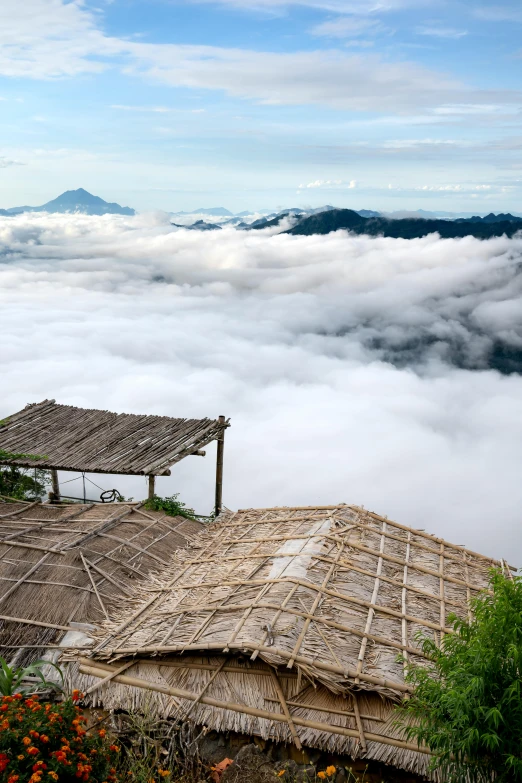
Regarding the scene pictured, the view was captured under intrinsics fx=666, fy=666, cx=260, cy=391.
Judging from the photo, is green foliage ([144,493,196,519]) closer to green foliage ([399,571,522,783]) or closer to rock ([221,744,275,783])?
rock ([221,744,275,783])

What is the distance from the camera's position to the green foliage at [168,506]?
42.7 ft

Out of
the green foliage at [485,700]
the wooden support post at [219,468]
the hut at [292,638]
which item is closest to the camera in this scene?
the green foliage at [485,700]

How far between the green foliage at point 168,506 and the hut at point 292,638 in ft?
6.94

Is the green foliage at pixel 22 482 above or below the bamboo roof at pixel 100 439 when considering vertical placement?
below

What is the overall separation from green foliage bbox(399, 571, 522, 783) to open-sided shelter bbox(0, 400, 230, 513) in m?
8.31

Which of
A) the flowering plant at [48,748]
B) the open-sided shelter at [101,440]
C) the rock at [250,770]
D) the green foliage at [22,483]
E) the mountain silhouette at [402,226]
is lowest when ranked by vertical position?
the green foliage at [22,483]

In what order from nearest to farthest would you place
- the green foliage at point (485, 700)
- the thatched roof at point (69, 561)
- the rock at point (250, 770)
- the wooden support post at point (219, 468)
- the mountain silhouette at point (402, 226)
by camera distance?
the green foliage at point (485, 700) → the rock at point (250, 770) → the thatched roof at point (69, 561) → the wooden support post at point (219, 468) → the mountain silhouette at point (402, 226)

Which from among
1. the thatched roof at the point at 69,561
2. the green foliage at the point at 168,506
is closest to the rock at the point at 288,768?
the thatched roof at the point at 69,561

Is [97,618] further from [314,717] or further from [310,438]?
[310,438]

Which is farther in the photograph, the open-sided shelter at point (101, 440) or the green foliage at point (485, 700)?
the open-sided shelter at point (101, 440)

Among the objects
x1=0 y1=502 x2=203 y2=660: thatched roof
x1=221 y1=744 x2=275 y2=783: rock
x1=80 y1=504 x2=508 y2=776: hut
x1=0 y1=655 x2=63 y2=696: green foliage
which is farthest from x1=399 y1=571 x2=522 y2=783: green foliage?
x1=0 y1=502 x2=203 y2=660: thatched roof

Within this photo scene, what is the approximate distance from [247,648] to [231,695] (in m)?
0.61

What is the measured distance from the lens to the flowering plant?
504 cm

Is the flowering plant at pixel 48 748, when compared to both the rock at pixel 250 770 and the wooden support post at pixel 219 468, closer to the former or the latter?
the rock at pixel 250 770
